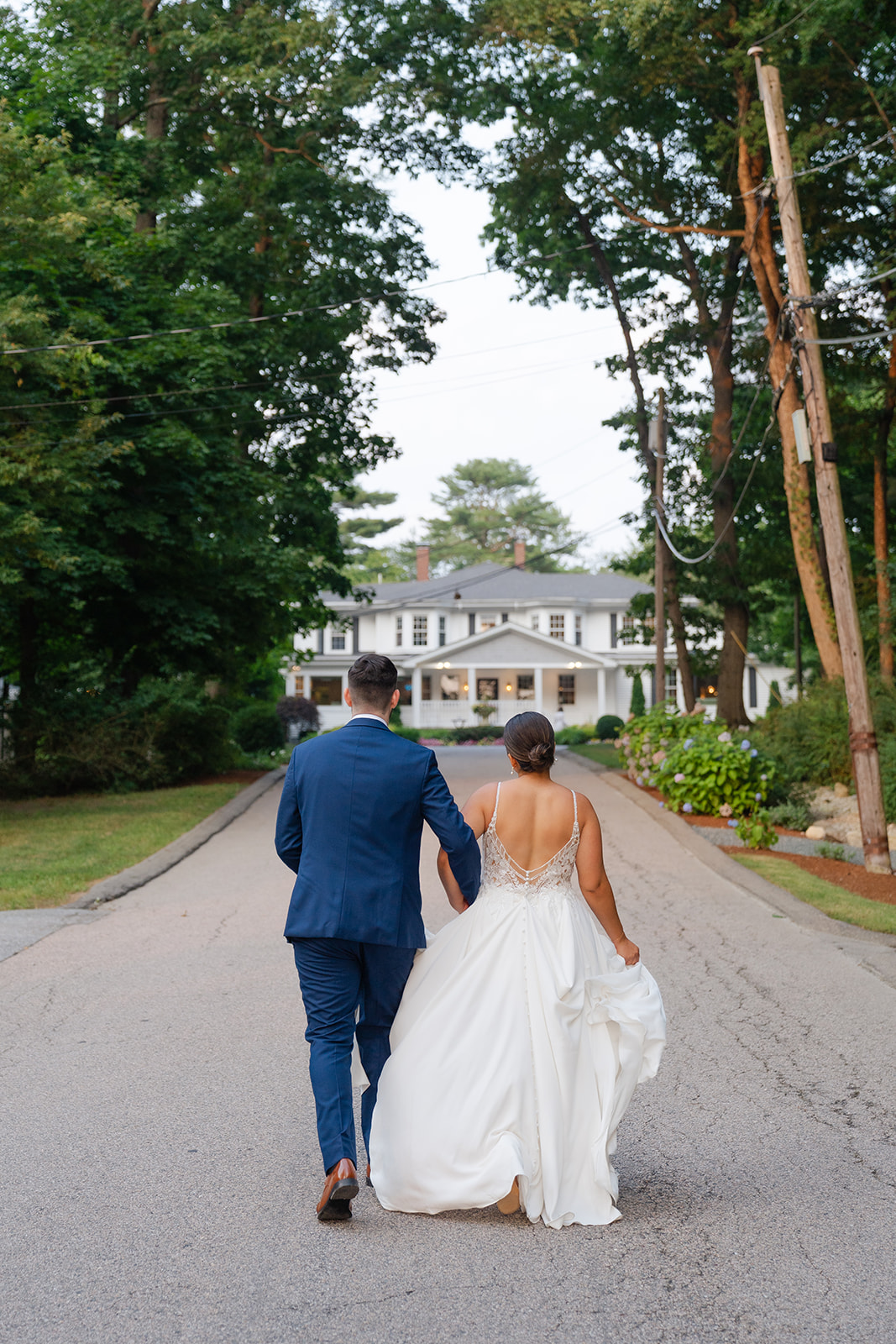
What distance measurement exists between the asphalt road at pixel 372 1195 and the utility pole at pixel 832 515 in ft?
16.9

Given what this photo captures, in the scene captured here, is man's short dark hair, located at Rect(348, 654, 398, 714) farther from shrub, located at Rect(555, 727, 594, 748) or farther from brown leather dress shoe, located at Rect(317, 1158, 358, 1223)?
shrub, located at Rect(555, 727, 594, 748)

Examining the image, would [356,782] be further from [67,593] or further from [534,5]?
[534,5]

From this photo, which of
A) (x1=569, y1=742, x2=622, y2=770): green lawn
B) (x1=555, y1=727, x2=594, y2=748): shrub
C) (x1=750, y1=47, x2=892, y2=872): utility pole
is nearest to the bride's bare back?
(x1=750, y1=47, x2=892, y2=872): utility pole

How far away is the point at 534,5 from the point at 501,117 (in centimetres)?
485

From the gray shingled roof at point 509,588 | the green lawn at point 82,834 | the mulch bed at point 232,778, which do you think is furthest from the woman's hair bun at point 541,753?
the gray shingled roof at point 509,588

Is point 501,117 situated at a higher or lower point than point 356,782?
higher

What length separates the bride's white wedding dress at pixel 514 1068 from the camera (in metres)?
4.19

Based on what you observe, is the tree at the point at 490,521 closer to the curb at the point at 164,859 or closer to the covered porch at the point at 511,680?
the covered porch at the point at 511,680

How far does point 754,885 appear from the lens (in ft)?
40.3

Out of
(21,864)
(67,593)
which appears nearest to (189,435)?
(67,593)

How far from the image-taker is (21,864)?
13.2 m

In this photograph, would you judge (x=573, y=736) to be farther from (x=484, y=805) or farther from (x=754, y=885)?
(x=484, y=805)

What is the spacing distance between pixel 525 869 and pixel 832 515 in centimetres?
1028

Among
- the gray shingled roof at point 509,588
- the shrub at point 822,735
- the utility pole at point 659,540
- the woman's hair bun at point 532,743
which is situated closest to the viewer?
the woman's hair bun at point 532,743
